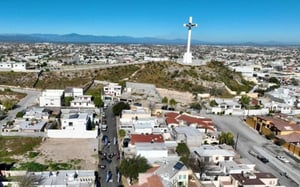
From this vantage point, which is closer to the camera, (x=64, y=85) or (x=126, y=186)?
(x=126, y=186)

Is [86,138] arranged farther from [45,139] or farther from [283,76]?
[283,76]

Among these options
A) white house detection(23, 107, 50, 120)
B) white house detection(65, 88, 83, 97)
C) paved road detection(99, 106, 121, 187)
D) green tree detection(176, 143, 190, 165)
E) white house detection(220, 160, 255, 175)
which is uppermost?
white house detection(65, 88, 83, 97)

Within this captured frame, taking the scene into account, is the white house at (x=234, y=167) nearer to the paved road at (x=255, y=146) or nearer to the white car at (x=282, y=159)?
the paved road at (x=255, y=146)

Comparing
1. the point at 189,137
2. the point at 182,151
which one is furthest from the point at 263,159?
the point at 182,151

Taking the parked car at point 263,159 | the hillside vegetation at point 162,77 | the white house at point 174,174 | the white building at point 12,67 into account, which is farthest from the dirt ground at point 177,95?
the white building at point 12,67

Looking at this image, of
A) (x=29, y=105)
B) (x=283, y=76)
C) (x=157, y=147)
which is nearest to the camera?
(x=157, y=147)

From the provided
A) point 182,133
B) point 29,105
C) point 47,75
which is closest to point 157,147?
point 182,133

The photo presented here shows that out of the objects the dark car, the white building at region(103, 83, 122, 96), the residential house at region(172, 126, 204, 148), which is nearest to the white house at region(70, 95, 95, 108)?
the white building at region(103, 83, 122, 96)

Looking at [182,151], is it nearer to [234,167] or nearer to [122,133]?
[234,167]

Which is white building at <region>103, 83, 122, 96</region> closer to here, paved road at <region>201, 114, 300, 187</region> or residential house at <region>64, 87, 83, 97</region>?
residential house at <region>64, 87, 83, 97</region>
